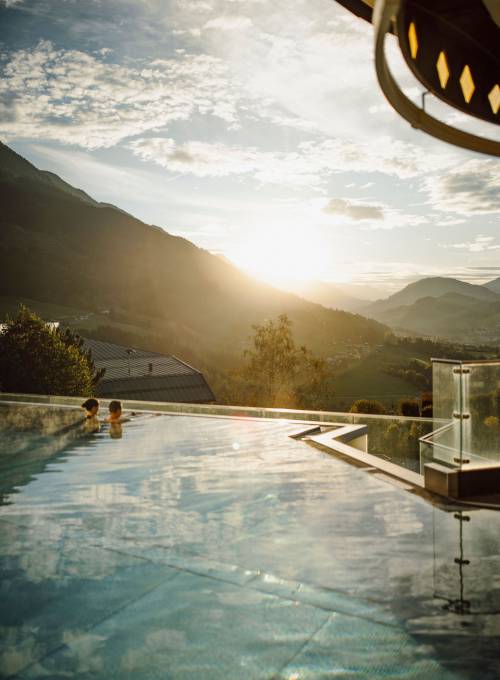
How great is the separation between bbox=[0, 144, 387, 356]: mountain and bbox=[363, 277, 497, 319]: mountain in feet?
156

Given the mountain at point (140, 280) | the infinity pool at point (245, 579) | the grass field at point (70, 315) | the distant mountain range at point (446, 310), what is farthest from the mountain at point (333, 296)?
the infinity pool at point (245, 579)

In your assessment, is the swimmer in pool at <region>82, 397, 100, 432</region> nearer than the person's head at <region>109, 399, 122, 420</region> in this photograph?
Yes

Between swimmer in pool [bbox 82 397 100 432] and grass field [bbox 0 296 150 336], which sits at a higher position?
grass field [bbox 0 296 150 336]

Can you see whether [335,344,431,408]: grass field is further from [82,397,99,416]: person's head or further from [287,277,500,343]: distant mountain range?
[82,397,99,416]: person's head

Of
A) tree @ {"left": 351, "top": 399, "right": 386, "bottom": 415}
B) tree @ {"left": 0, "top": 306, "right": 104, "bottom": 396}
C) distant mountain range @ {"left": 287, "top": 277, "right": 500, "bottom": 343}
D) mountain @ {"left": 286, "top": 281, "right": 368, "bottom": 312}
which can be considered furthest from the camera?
mountain @ {"left": 286, "top": 281, "right": 368, "bottom": 312}

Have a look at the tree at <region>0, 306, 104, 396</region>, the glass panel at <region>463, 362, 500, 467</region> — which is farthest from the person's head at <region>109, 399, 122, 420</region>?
the tree at <region>0, 306, 104, 396</region>

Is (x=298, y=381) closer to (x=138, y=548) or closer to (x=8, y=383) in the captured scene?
(x=8, y=383)

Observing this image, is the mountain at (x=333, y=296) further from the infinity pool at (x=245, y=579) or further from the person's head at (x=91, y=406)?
the infinity pool at (x=245, y=579)

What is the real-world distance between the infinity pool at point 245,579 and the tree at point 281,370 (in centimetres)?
3992

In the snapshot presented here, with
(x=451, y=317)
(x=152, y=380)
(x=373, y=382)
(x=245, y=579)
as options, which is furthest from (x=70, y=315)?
(x=245, y=579)

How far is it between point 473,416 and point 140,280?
99327 mm

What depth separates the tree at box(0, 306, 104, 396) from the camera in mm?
32781

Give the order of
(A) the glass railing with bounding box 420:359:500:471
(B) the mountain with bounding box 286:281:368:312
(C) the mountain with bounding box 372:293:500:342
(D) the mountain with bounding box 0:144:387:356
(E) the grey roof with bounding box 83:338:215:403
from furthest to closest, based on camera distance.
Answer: (B) the mountain with bounding box 286:281:368:312 < (C) the mountain with bounding box 372:293:500:342 < (D) the mountain with bounding box 0:144:387:356 < (E) the grey roof with bounding box 83:338:215:403 < (A) the glass railing with bounding box 420:359:500:471

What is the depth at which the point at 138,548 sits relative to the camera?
5.29 metres
